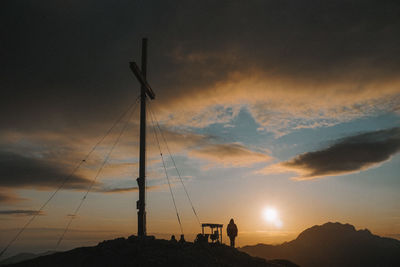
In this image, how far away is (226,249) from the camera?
27.9 m

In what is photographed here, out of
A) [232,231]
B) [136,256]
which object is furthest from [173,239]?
[232,231]

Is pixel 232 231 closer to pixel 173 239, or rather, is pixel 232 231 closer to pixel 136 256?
pixel 173 239

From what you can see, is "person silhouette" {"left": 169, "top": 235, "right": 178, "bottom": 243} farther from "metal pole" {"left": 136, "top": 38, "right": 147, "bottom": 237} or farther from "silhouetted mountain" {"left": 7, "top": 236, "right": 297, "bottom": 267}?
"metal pole" {"left": 136, "top": 38, "right": 147, "bottom": 237}

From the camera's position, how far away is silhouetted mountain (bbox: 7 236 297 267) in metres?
20.2

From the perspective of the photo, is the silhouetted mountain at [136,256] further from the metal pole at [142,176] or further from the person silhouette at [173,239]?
the metal pole at [142,176]

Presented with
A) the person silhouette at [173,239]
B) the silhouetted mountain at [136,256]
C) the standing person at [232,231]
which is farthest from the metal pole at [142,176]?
the standing person at [232,231]

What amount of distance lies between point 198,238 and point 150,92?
14.2 metres

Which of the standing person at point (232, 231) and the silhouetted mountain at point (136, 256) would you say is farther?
the standing person at point (232, 231)

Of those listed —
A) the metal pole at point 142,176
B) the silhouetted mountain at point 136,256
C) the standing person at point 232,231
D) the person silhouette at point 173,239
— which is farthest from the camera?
the standing person at point 232,231

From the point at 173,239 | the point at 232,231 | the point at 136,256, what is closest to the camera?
the point at 136,256

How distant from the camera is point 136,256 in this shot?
20969 mm

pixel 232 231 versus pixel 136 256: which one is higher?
pixel 232 231

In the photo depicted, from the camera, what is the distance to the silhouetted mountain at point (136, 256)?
66.4 ft

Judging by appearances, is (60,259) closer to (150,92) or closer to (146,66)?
(150,92)
